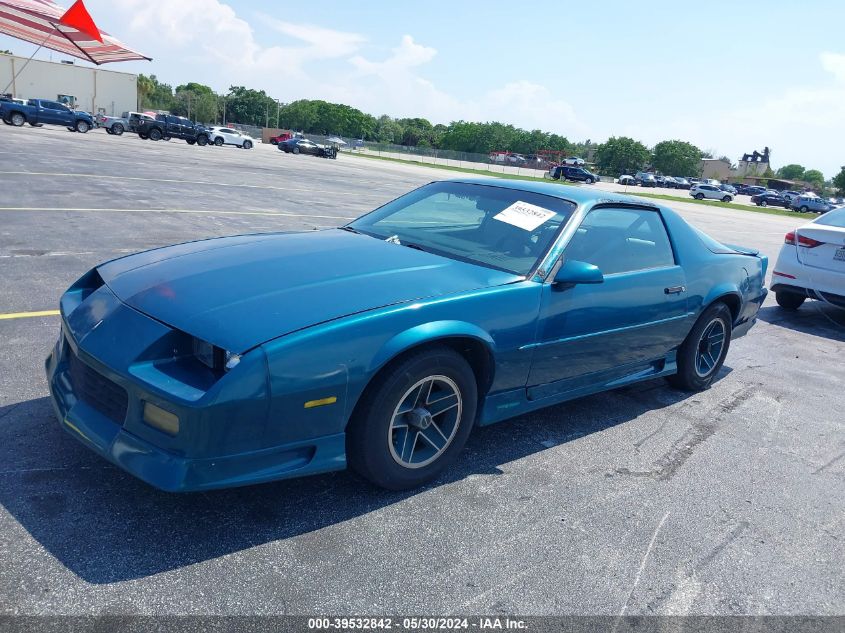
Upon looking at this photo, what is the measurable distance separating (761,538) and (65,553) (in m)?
2.94

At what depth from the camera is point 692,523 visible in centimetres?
310

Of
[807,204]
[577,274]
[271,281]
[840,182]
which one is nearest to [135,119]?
[271,281]

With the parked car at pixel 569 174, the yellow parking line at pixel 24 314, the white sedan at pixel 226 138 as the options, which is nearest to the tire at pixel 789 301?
the yellow parking line at pixel 24 314

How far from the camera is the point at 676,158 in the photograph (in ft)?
436

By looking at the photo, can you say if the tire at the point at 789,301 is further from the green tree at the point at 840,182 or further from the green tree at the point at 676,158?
the green tree at the point at 676,158

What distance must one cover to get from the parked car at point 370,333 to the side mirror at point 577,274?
0.5 inches

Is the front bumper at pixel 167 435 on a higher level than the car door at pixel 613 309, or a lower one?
lower

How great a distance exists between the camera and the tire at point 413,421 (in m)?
2.80

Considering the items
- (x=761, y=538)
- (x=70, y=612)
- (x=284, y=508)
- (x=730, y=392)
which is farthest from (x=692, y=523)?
(x=70, y=612)

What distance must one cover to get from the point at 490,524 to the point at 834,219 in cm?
713

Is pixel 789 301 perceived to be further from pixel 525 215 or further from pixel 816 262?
pixel 525 215

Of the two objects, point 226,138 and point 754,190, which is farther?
point 754,190

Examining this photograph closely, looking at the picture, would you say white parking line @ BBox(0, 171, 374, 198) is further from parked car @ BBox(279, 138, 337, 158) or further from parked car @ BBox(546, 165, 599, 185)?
parked car @ BBox(546, 165, 599, 185)

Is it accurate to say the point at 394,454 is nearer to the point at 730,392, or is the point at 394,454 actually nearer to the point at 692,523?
the point at 692,523
